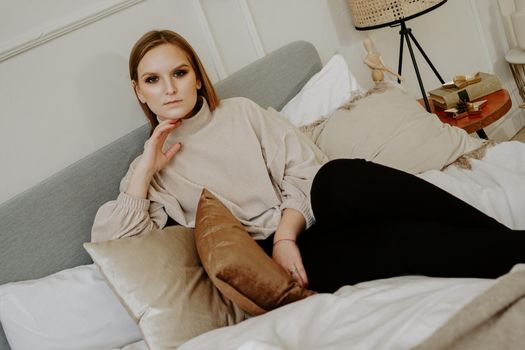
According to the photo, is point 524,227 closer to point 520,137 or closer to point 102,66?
point 102,66

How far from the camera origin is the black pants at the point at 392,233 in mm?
944

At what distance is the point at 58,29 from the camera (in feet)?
5.29

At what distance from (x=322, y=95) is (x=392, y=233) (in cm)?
99

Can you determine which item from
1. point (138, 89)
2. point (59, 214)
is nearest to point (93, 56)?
point (138, 89)

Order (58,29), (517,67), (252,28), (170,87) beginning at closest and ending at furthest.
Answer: (170,87), (58,29), (252,28), (517,67)

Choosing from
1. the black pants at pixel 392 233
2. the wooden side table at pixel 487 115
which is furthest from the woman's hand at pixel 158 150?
the wooden side table at pixel 487 115

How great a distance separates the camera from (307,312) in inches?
37.4

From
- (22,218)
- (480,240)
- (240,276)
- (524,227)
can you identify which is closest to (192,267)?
(240,276)

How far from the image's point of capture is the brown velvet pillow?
1.05m

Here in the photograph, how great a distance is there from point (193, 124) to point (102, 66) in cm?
42

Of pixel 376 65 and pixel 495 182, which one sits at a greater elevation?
pixel 376 65

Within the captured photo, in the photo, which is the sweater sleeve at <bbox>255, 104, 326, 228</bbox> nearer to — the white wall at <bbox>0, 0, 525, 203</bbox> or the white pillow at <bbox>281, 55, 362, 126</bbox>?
the white pillow at <bbox>281, 55, 362, 126</bbox>

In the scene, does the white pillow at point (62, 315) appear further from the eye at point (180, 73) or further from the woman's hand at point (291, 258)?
the eye at point (180, 73)

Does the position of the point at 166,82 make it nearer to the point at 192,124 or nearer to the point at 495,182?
the point at 192,124
